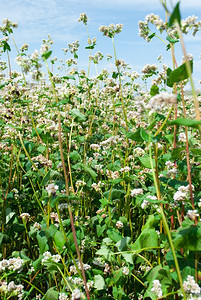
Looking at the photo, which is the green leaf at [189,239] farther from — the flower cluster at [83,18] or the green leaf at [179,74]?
the flower cluster at [83,18]

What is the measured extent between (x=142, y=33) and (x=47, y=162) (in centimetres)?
172

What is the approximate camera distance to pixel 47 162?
277 centimetres

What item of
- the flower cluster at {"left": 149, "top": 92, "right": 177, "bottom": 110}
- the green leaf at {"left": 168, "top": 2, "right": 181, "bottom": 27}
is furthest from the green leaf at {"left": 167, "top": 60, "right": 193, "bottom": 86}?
the green leaf at {"left": 168, "top": 2, "right": 181, "bottom": 27}

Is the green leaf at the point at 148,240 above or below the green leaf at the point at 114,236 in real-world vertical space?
above

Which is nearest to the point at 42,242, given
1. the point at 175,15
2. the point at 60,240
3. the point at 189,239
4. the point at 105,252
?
the point at 60,240

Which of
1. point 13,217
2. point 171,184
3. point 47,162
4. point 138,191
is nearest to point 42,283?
point 13,217

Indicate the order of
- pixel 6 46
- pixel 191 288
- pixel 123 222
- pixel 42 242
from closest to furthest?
pixel 191 288 < pixel 42 242 < pixel 123 222 < pixel 6 46

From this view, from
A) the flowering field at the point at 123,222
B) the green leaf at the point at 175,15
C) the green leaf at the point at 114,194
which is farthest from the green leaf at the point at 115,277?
the green leaf at the point at 175,15

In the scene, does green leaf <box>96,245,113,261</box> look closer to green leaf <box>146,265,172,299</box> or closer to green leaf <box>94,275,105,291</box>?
green leaf <box>94,275,105,291</box>

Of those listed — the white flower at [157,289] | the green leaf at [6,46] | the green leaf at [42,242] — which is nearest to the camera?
the white flower at [157,289]

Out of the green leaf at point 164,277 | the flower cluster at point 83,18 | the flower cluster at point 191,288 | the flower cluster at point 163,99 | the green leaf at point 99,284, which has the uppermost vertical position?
the flower cluster at point 83,18

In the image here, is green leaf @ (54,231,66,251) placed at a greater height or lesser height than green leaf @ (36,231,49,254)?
greater

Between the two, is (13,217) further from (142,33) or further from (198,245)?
(142,33)

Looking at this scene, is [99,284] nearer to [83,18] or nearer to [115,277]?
[115,277]
